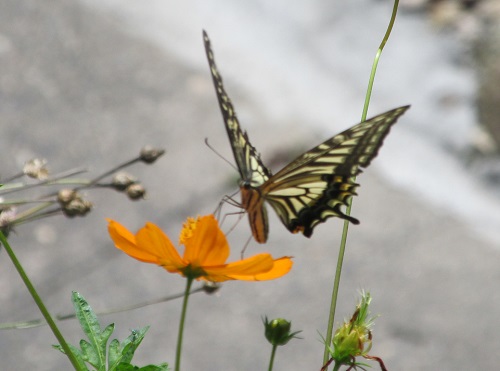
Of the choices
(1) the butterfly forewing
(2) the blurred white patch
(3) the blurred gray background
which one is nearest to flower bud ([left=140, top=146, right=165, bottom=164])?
(1) the butterfly forewing

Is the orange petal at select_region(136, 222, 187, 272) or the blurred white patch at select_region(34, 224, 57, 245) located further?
the blurred white patch at select_region(34, 224, 57, 245)

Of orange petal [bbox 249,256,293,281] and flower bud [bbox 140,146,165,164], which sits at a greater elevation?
flower bud [bbox 140,146,165,164]

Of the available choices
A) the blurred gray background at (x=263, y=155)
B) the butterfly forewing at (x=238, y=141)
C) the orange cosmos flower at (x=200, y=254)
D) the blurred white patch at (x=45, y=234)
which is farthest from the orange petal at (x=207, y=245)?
the blurred white patch at (x=45, y=234)

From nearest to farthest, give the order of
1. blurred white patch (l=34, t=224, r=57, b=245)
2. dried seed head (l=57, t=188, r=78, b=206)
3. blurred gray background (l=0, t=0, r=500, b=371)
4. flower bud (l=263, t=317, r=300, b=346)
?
1. flower bud (l=263, t=317, r=300, b=346)
2. dried seed head (l=57, t=188, r=78, b=206)
3. blurred gray background (l=0, t=0, r=500, b=371)
4. blurred white patch (l=34, t=224, r=57, b=245)

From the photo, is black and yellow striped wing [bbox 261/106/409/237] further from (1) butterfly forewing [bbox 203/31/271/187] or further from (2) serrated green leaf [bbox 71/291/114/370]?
(2) serrated green leaf [bbox 71/291/114/370]

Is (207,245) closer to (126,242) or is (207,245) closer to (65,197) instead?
(126,242)

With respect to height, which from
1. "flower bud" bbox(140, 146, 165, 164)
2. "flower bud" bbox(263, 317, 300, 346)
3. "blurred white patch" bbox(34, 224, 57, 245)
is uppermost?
"blurred white patch" bbox(34, 224, 57, 245)

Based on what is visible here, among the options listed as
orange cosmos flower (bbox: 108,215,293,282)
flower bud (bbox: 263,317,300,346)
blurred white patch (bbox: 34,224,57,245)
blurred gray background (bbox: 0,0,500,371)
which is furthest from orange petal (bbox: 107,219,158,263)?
blurred white patch (bbox: 34,224,57,245)

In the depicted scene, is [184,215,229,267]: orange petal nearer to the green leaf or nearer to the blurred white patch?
the green leaf

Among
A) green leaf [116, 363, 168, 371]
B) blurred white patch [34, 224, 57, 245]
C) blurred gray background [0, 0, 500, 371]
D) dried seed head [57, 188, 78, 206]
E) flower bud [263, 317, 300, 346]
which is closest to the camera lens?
green leaf [116, 363, 168, 371]
